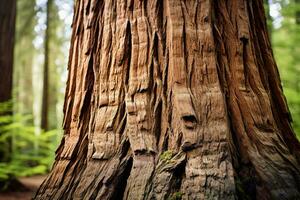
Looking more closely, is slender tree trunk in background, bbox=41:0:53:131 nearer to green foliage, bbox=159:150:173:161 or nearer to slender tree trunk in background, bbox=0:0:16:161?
slender tree trunk in background, bbox=0:0:16:161

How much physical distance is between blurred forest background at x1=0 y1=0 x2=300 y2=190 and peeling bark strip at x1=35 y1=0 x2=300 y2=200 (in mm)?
3450

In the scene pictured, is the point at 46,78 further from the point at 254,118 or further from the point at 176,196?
the point at 176,196

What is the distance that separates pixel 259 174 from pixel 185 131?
63 centimetres

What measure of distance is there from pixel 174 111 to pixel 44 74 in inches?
456

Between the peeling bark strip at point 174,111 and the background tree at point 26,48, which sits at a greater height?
the background tree at point 26,48

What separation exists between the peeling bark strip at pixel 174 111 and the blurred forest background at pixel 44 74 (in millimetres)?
3450

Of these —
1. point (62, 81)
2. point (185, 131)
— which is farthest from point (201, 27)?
point (62, 81)

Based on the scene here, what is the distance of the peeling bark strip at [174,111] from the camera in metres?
2.42

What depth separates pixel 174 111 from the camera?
2615 millimetres

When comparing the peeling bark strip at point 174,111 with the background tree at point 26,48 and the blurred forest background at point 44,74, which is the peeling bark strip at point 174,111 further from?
the background tree at point 26,48

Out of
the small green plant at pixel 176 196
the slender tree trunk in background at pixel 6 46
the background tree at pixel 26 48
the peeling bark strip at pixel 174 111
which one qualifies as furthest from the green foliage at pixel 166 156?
the background tree at pixel 26 48

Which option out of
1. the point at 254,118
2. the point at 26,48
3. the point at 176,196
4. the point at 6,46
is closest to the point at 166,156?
the point at 176,196

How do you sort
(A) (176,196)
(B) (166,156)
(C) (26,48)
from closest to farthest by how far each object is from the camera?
(A) (176,196) < (B) (166,156) < (C) (26,48)

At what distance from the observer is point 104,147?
269 centimetres
